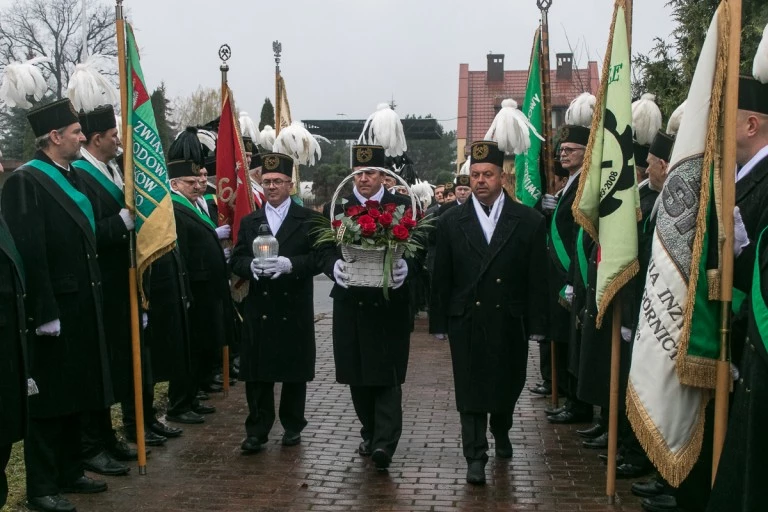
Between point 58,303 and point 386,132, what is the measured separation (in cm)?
292

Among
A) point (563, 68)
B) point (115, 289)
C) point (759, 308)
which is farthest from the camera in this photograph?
point (563, 68)

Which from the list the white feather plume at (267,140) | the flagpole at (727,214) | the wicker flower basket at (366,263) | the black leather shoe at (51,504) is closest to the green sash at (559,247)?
the wicker flower basket at (366,263)

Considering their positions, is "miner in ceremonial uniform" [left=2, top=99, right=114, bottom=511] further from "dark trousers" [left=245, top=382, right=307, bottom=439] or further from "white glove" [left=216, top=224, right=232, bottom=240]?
"white glove" [left=216, top=224, right=232, bottom=240]

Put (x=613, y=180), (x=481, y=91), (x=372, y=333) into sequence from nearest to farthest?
(x=613, y=180) < (x=372, y=333) < (x=481, y=91)

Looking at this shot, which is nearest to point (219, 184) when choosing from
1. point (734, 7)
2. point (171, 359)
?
point (171, 359)

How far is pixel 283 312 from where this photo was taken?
765 centimetres

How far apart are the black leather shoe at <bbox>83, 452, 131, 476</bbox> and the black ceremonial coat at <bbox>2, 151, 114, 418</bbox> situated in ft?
2.12

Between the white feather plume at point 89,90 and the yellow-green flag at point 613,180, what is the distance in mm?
3497

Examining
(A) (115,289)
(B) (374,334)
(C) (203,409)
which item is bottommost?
(C) (203,409)

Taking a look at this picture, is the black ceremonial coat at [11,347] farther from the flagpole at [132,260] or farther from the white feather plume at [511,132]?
the white feather plume at [511,132]

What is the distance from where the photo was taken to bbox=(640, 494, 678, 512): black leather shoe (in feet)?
19.6

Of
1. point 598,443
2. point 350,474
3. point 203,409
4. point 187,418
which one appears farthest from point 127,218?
point 598,443

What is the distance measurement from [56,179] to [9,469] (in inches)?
89.8

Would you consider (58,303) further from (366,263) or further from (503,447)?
(503,447)
